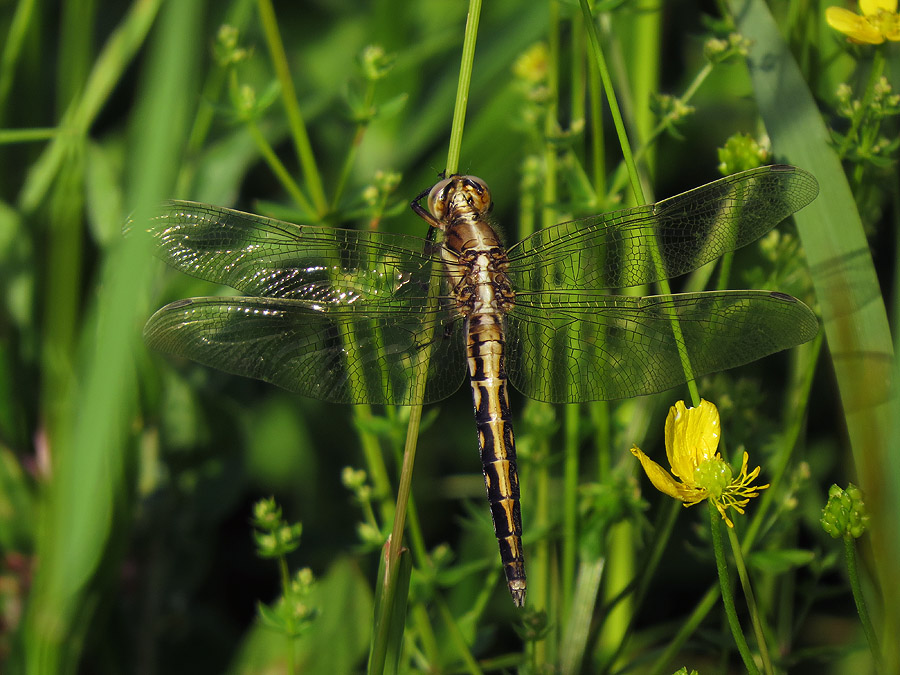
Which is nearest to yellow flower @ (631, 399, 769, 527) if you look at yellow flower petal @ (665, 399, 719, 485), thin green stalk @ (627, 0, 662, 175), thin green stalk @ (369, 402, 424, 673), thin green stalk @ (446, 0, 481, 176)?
yellow flower petal @ (665, 399, 719, 485)

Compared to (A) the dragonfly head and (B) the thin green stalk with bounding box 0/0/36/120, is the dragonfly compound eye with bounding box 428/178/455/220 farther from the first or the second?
(B) the thin green stalk with bounding box 0/0/36/120

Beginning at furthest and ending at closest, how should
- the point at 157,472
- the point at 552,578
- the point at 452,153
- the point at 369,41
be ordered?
the point at 369,41 < the point at 157,472 < the point at 552,578 < the point at 452,153

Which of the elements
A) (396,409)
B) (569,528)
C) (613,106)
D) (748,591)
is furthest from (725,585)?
(396,409)

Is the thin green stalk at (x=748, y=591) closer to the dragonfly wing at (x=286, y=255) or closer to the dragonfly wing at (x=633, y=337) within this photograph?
the dragonfly wing at (x=633, y=337)

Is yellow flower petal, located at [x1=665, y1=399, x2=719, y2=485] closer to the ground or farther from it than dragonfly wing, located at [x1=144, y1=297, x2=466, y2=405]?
closer to the ground

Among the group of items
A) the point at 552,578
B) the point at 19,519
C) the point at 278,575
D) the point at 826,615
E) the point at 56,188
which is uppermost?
the point at 56,188

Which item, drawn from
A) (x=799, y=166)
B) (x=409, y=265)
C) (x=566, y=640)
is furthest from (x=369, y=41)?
(x=566, y=640)

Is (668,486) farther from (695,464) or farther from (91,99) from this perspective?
(91,99)

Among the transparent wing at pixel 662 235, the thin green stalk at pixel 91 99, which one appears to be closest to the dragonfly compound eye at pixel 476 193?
the transparent wing at pixel 662 235

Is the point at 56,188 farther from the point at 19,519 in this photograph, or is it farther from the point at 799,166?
the point at 799,166
